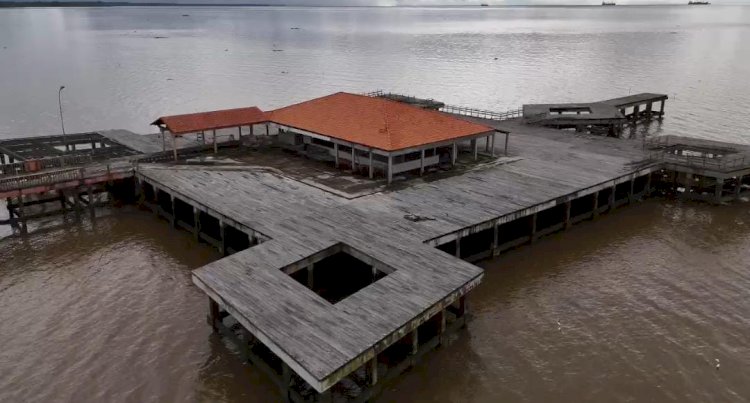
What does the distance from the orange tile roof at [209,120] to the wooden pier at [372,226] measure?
1743 mm

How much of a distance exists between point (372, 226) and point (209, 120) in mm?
17059

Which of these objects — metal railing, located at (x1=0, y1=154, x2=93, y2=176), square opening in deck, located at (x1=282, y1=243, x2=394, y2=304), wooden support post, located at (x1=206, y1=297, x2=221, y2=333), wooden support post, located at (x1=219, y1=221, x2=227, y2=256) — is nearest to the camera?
wooden support post, located at (x1=206, y1=297, x2=221, y2=333)

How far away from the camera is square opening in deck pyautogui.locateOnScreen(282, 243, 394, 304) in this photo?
22.5m

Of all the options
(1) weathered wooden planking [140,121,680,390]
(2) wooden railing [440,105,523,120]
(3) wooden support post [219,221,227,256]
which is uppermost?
(2) wooden railing [440,105,523,120]

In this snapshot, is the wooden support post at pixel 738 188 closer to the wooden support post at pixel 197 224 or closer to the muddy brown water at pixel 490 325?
the muddy brown water at pixel 490 325

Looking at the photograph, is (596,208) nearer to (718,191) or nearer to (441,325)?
(718,191)

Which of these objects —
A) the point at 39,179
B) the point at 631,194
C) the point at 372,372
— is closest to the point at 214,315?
the point at 372,372

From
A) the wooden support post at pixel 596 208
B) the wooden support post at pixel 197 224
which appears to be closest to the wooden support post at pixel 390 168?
the wooden support post at pixel 197 224

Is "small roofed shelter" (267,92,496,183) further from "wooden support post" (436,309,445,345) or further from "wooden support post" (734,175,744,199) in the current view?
"wooden support post" (734,175,744,199)

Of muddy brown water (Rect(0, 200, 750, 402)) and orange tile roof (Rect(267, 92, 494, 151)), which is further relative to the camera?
orange tile roof (Rect(267, 92, 494, 151))

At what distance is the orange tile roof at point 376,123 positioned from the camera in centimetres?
3136

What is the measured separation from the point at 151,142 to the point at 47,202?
8634 millimetres

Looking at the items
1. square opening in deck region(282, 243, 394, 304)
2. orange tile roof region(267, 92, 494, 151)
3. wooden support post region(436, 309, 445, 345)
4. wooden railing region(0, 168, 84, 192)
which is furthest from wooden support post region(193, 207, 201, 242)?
wooden support post region(436, 309, 445, 345)

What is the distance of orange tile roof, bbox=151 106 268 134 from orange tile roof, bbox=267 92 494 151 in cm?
145
